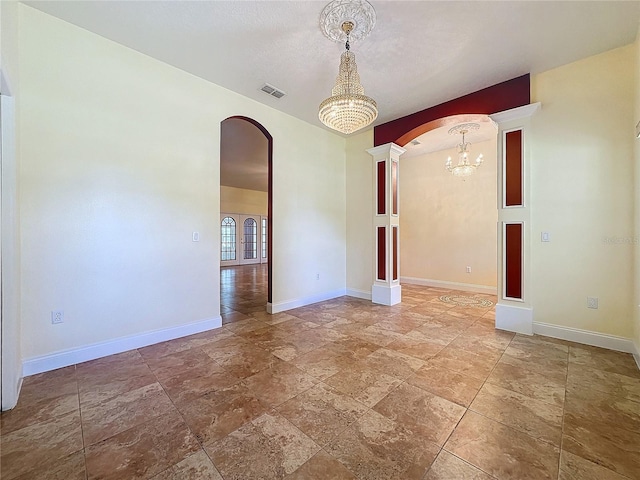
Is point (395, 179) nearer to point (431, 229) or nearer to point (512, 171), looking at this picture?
point (512, 171)

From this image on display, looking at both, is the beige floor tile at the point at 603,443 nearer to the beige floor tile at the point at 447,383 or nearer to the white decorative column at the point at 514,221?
the beige floor tile at the point at 447,383

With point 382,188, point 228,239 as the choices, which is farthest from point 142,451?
point 228,239

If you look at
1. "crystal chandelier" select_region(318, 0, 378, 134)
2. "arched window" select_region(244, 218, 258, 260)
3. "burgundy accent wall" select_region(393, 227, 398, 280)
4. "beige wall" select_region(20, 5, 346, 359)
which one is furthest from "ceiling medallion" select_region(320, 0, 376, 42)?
"arched window" select_region(244, 218, 258, 260)

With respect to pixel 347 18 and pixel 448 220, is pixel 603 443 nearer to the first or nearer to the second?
pixel 347 18

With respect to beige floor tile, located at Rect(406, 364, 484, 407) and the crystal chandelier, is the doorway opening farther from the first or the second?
beige floor tile, located at Rect(406, 364, 484, 407)

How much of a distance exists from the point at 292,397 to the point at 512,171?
3549 mm

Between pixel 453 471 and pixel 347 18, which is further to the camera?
pixel 347 18

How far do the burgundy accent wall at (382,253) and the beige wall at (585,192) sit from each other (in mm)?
1996

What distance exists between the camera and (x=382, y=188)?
4.58 meters

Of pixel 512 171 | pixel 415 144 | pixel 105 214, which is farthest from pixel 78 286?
pixel 415 144

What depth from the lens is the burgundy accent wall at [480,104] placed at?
3.18 meters

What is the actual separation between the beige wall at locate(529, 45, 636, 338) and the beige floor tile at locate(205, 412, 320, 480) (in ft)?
10.5

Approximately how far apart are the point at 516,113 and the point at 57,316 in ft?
17.4

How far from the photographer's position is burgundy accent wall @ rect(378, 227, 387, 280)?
452 cm
